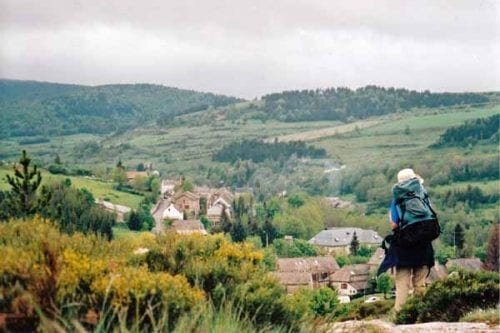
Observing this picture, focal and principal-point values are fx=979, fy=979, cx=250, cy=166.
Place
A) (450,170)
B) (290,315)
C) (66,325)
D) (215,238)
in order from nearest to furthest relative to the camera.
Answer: (66,325) → (290,315) → (215,238) → (450,170)

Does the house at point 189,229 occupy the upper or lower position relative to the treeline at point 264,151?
upper

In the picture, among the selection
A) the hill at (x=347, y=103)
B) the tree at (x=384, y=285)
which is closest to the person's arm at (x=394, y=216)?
the tree at (x=384, y=285)

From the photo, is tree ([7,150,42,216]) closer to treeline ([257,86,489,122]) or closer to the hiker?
the hiker

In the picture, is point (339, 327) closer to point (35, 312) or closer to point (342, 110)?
point (35, 312)

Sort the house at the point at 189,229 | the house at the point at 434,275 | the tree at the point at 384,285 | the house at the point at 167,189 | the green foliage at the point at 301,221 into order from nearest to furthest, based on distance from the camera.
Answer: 1. the house at the point at 189,229
2. the house at the point at 434,275
3. the tree at the point at 384,285
4. the green foliage at the point at 301,221
5. the house at the point at 167,189

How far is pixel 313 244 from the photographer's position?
51906 mm

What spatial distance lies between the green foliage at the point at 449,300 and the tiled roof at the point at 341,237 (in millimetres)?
44688

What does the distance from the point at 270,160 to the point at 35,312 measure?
422 ft

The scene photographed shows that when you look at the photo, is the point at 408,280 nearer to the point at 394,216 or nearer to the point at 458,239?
the point at 394,216

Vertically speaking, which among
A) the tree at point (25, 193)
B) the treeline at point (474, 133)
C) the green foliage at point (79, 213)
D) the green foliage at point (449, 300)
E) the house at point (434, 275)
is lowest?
the treeline at point (474, 133)

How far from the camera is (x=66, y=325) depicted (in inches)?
190

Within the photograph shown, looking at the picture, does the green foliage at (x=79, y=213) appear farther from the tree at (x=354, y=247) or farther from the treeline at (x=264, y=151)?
the treeline at (x=264, y=151)

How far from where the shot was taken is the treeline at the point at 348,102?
513 feet

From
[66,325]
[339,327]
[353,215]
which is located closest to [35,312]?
[66,325]
